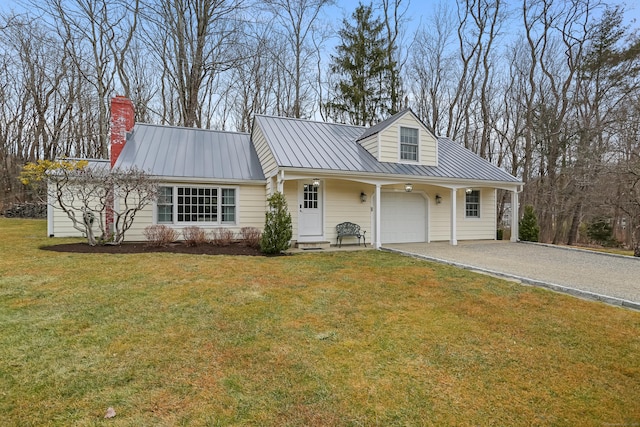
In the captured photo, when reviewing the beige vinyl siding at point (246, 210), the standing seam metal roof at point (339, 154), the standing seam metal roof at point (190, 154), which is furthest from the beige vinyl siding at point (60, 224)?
the standing seam metal roof at point (339, 154)

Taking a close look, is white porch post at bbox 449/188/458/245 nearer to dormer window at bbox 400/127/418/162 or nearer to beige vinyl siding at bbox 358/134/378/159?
dormer window at bbox 400/127/418/162

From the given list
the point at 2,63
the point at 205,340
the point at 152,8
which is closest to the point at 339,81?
the point at 152,8

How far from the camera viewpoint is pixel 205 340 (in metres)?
3.38

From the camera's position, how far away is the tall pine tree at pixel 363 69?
19.7 metres

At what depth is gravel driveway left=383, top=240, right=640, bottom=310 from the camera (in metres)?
5.38

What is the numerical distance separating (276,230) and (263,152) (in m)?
3.95

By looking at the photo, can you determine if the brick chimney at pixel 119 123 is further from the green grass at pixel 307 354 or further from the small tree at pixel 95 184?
the green grass at pixel 307 354

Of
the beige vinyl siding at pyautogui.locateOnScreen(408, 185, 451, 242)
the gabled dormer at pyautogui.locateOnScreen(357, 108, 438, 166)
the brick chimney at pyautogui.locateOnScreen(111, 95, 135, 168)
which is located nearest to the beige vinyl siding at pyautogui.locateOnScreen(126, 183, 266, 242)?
the brick chimney at pyautogui.locateOnScreen(111, 95, 135, 168)

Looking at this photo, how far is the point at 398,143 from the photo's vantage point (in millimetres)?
11594

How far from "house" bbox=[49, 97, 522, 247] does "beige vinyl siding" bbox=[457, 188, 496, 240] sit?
0.13 feet

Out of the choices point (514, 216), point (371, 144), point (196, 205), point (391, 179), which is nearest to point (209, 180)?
point (196, 205)

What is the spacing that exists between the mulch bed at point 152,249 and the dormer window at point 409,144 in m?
6.41

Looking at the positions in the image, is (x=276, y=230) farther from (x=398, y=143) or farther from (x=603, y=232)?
(x=603, y=232)

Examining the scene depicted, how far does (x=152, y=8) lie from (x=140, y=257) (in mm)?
15195
